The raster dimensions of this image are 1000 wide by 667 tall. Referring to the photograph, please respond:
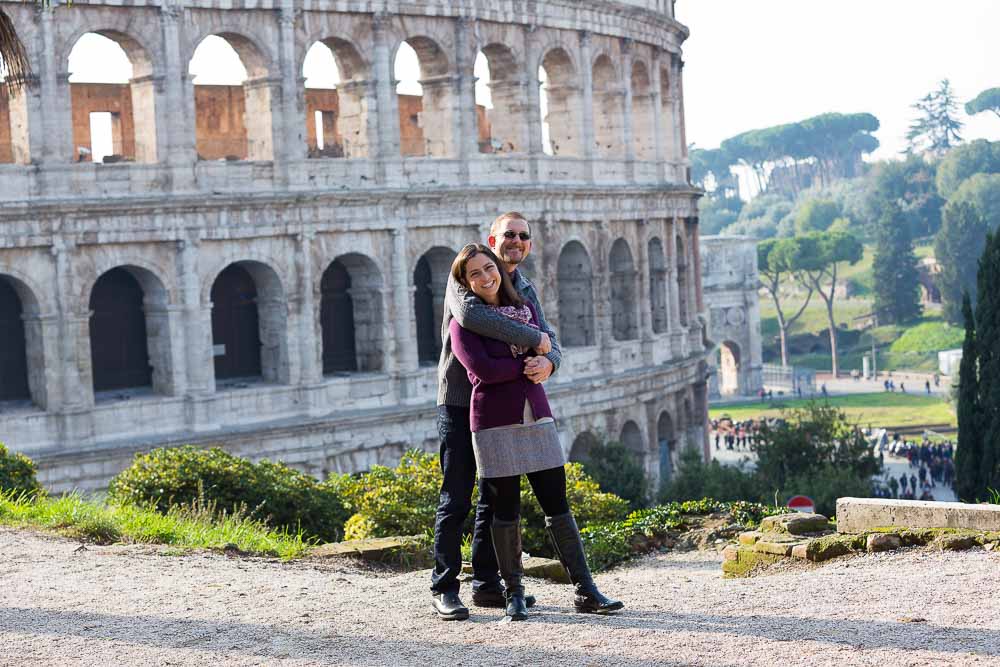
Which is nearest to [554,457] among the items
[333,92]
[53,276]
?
[53,276]

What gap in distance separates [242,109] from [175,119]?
3.63 meters

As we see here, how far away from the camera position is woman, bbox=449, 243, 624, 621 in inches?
364

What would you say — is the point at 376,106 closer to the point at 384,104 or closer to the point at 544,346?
the point at 384,104

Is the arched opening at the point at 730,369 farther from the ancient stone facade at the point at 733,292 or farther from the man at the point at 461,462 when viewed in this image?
the man at the point at 461,462

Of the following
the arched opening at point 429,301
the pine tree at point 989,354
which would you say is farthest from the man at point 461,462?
the arched opening at point 429,301

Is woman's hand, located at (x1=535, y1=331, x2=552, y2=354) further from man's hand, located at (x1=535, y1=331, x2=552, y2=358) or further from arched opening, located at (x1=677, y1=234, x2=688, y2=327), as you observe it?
arched opening, located at (x1=677, y1=234, x2=688, y2=327)

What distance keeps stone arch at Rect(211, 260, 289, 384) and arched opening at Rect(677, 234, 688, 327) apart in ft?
38.9

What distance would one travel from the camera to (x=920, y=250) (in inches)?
4178

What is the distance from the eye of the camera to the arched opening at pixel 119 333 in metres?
27.4

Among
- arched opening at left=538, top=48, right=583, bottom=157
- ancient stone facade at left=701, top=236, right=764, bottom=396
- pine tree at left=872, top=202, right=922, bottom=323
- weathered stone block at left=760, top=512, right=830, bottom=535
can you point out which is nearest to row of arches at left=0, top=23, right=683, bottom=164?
arched opening at left=538, top=48, right=583, bottom=157

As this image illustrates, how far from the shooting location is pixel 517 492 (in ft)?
31.2

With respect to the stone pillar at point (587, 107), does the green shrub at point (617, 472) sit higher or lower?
lower

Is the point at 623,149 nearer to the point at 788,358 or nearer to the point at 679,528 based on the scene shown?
the point at 679,528

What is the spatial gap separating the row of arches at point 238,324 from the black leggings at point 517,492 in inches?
704
